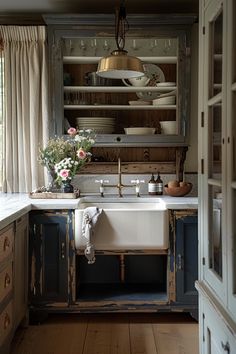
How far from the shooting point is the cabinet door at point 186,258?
119 inches

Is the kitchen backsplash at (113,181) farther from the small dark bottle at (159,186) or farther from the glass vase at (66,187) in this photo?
the glass vase at (66,187)

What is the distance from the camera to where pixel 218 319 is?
5.22 ft

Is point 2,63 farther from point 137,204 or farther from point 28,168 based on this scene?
point 137,204

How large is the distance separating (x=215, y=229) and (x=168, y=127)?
1.91m

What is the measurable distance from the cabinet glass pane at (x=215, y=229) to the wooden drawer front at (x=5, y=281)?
3.74ft

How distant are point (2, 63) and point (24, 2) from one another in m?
0.54

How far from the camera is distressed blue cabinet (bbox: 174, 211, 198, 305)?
3.03 meters

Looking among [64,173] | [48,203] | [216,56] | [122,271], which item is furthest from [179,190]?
[216,56]

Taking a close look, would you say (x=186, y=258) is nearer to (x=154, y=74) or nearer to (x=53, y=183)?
(x=53, y=183)

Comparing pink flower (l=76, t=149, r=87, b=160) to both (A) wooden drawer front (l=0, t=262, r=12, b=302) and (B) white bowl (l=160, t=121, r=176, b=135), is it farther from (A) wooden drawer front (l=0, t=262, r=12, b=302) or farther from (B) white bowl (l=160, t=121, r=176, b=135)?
(A) wooden drawer front (l=0, t=262, r=12, b=302)

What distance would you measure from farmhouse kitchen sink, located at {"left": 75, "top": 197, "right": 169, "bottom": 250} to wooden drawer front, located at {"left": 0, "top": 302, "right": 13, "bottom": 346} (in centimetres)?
74

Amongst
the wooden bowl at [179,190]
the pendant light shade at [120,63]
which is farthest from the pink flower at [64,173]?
the pendant light shade at [120,63]

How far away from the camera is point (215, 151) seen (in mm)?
1701

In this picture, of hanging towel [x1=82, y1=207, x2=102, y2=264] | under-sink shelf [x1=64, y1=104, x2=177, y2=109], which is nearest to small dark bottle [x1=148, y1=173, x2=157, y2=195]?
under-sink shelf [x1=64, y1=104, x2=177, y2=109]
